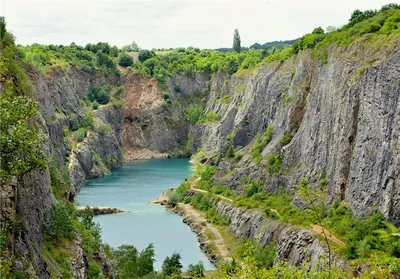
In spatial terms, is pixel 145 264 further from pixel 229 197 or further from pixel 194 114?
pixel 194 114

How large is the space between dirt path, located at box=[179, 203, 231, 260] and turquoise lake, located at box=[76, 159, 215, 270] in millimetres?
1705

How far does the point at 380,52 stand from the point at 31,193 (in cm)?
3209

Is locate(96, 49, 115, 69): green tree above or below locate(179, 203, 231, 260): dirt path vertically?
above

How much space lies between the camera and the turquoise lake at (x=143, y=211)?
6519cm

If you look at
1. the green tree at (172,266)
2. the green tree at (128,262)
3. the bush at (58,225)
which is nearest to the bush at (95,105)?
the green tree at (172,266)

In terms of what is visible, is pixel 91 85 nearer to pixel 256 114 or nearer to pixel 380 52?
pixel 256 114

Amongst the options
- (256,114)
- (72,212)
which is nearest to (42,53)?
(256,114)

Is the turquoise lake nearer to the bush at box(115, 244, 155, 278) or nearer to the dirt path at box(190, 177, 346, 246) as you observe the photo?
the dirt path at box(190, 177, 346, 246)

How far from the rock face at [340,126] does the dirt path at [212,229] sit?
246 inches

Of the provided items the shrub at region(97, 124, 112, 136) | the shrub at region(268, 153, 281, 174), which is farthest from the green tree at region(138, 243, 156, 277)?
the shrub at region(97, 124, 112, 136)

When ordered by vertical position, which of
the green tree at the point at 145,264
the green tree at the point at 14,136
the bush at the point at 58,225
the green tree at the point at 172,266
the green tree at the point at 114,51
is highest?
the green tree at the point at 114,51

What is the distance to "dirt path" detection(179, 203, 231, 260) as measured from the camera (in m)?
61.1

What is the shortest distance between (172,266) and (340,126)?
2003 cm

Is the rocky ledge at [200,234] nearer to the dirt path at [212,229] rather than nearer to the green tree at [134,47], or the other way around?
the dirt path at [212,229]
